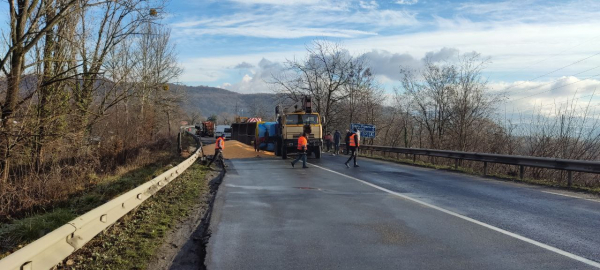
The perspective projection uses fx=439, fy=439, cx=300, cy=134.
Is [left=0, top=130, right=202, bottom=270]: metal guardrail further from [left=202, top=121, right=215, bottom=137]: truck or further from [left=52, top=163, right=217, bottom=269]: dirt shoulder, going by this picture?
[left=202, top=121, right=215, bottom=137]: truck

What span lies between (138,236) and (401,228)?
12.8 feet

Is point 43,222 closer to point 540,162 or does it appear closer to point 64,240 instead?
point 64,240

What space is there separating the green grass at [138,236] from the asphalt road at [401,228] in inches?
29.3

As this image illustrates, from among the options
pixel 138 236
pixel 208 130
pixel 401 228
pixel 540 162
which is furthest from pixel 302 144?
pixel 208 130

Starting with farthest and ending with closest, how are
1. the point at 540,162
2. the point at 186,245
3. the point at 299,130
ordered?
the point at 299,130
the point at 540,162
the point at 186,245

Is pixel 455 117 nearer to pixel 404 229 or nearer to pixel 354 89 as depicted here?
pixel 354 89

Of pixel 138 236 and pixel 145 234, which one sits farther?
pixel 145 234

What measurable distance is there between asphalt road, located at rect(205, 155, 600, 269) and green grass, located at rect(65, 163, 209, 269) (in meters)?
0.74

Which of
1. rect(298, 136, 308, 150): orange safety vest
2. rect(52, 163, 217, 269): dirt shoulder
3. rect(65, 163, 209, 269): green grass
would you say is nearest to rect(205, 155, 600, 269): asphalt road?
rect(52, 163, 217, 269): dirt shoulder

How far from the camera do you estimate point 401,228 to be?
22.1ft

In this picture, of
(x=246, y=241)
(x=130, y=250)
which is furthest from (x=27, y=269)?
(x=246, y=241)

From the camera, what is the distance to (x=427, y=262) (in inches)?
196

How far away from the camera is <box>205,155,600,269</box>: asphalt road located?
201 inches

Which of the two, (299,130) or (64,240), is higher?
(299,130)
